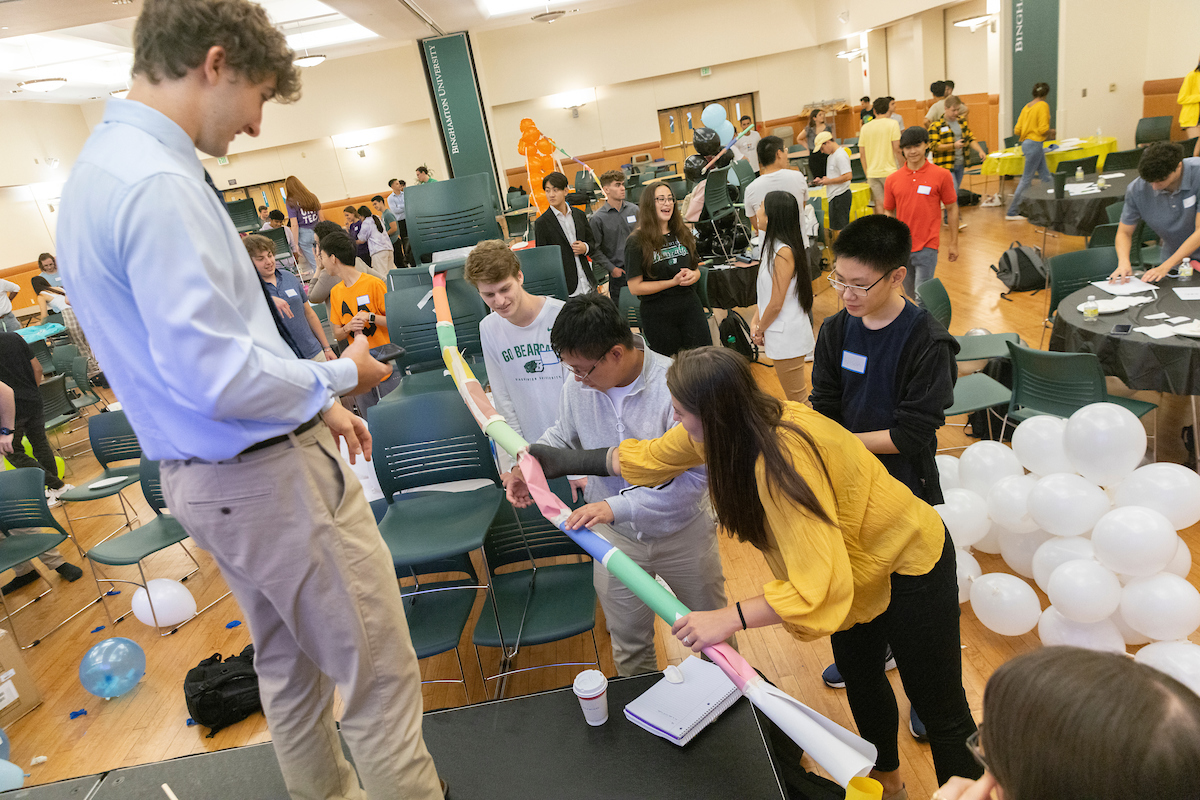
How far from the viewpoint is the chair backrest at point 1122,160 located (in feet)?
26.5

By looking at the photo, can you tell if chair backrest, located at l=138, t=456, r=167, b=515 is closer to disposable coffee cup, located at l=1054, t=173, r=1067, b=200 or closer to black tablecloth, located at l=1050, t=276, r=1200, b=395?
black tablecloth, located at l=1050, t=276, r=1200, b=395

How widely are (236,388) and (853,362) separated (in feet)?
5.66

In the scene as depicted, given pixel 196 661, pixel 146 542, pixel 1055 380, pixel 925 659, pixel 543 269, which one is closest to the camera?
pixel 925 659

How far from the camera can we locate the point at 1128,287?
410 centimetres

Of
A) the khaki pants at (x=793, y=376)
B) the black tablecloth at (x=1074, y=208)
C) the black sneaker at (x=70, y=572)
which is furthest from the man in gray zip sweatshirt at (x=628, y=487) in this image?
the black tablecloth at (x=1074, y=208)

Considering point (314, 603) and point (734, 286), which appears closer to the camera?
point (314, 603)

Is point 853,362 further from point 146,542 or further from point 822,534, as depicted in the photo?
point 146,542

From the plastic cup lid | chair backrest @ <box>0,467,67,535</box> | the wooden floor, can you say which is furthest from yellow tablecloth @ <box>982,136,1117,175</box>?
chair backrest @ <box>0,467,67,535</box>

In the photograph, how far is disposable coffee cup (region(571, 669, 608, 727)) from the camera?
5.96ft

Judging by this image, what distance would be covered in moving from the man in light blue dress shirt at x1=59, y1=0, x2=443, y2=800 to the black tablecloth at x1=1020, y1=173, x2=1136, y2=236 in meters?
7.35

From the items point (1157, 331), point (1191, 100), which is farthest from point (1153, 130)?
point (1157, 331)

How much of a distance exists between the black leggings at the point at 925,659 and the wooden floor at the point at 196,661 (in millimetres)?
456

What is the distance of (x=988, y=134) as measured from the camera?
13141 millimetres

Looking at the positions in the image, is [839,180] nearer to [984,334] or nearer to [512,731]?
[984,334]
